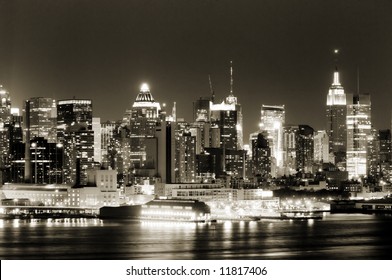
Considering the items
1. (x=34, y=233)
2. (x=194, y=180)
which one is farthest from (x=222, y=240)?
(x=194, y=180)

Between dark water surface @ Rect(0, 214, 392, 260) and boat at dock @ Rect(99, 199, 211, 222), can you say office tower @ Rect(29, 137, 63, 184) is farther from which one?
dark water surface @ Rect(0, 214, 392, 260)

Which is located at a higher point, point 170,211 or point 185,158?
point 185,158

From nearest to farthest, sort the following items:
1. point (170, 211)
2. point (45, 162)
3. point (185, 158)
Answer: point (170, 211)
point (185, 158)
point (45, 162)

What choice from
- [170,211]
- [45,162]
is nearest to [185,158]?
[45,162]

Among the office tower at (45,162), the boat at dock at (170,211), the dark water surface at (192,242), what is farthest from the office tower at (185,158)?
the dark water surface at (192,242)

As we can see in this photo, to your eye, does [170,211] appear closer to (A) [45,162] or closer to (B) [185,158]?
(B) [185,158]

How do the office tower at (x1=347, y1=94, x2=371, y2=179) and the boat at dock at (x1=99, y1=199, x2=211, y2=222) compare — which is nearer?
the boat at dock at (x1=99, y1=199, x2=211, y2=222)

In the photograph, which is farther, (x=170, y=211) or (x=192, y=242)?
(x=170, y=211)

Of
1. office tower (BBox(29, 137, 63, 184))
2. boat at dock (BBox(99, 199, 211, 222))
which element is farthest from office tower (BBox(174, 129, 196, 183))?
boat at dock (BBox(99, 199, 211, 222))
